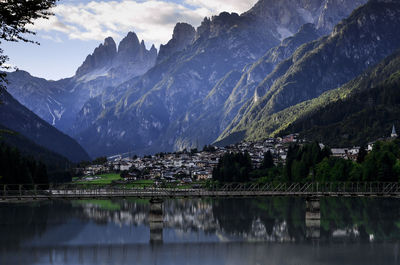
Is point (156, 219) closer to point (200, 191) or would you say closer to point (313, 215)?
point (200, 191)

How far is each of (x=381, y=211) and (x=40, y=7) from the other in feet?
371

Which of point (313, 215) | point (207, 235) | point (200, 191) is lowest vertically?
point (207, 235)

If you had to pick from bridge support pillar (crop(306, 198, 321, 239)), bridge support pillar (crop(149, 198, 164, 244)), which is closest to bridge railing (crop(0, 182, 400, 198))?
bridge support pillar (crop(306, 198, 321, 239))

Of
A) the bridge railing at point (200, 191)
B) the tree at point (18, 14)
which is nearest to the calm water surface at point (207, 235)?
the bridge railing at point (200, 191)

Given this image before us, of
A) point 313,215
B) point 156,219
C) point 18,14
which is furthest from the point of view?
point 313,215

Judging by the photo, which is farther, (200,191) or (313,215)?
(200,191)

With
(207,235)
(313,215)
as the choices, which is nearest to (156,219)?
(207,235)

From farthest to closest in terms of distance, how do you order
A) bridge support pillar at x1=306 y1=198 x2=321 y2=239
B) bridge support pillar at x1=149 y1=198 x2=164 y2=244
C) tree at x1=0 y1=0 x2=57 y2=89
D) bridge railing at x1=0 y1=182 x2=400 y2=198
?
Answer: 1. bridge railing at x1=0 y1=182 x2=400 y2=198
2. bridge support pillar at x1=306 y1=198 x2=321 y2=239
3. bridge support pillar at x1=149 y1=198 x2=164 y2=244
4. tree at x1=0 y1=0 x2=57 y2=89

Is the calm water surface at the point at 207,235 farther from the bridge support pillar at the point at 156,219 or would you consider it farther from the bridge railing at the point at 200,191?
the bridge railing at the point at 200,191

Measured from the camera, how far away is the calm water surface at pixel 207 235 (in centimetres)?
8062

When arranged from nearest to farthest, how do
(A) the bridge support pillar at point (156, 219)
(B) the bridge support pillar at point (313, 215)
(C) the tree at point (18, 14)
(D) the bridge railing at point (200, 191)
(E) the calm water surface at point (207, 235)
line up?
(C) the tree at point (18, 14)
(E) the calm water surface at point (207, 235)
(A) the bridge support pillar at point (156, 219)
(B) the bridge support pillar at point (313, 215)
(D) the bridge railing at point (200, 191)

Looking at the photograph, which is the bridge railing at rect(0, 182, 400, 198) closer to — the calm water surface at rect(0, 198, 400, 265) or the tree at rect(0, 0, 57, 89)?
the calm water surface at rect(0, 198, 400, 265)

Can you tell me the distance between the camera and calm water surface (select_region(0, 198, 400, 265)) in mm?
80625

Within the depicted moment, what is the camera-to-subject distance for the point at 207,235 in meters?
102
